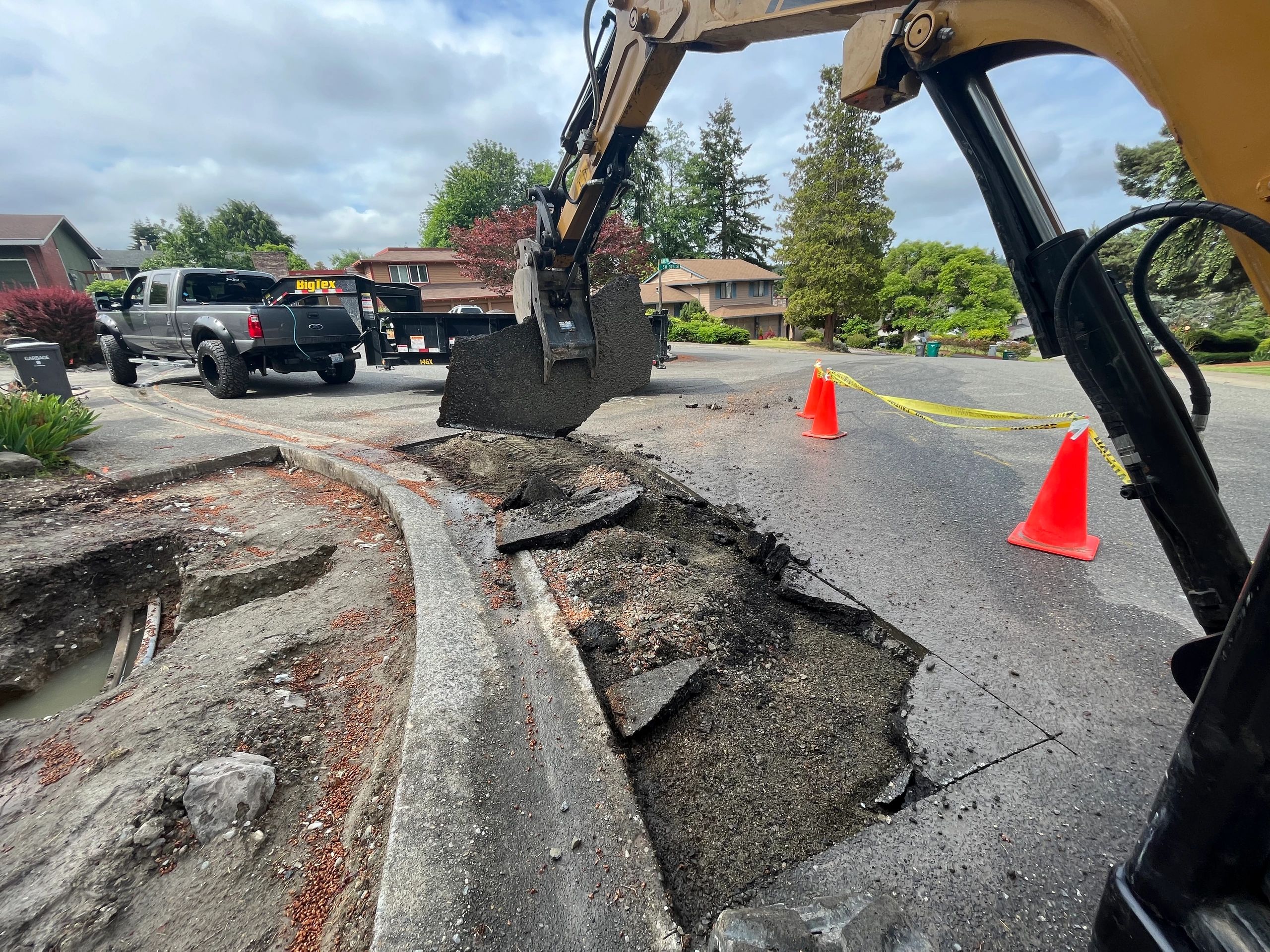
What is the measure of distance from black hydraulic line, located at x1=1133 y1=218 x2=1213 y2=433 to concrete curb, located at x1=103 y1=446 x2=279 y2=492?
639 cm

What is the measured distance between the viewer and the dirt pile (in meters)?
1.41

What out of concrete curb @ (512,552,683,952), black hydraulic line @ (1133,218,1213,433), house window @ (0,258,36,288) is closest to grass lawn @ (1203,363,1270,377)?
black hydraulic line @ (1133,218,1213,433)

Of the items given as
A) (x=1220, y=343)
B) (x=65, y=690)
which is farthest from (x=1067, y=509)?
(x=1220, y=343)

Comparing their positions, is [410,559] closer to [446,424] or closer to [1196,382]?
[446,424]

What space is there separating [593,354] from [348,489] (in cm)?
258

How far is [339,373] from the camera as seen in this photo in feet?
34.4

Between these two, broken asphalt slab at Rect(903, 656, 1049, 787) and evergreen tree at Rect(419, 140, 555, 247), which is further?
evergreen tree at Rect(419, 140, 555, 247)

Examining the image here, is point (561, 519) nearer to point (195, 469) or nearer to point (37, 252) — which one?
point (195, 469)

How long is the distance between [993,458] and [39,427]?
9.11 meters

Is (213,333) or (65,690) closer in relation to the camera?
(65,690)

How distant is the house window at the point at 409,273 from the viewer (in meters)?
39.1

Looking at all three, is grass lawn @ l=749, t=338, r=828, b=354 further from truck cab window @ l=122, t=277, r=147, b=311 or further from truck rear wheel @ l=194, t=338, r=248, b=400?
truck cab window @ l=122, t=277, r=147, b=311

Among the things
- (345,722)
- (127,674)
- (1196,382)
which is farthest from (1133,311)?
(127,674)

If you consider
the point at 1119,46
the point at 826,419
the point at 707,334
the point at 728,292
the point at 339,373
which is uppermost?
the point at 728,292
